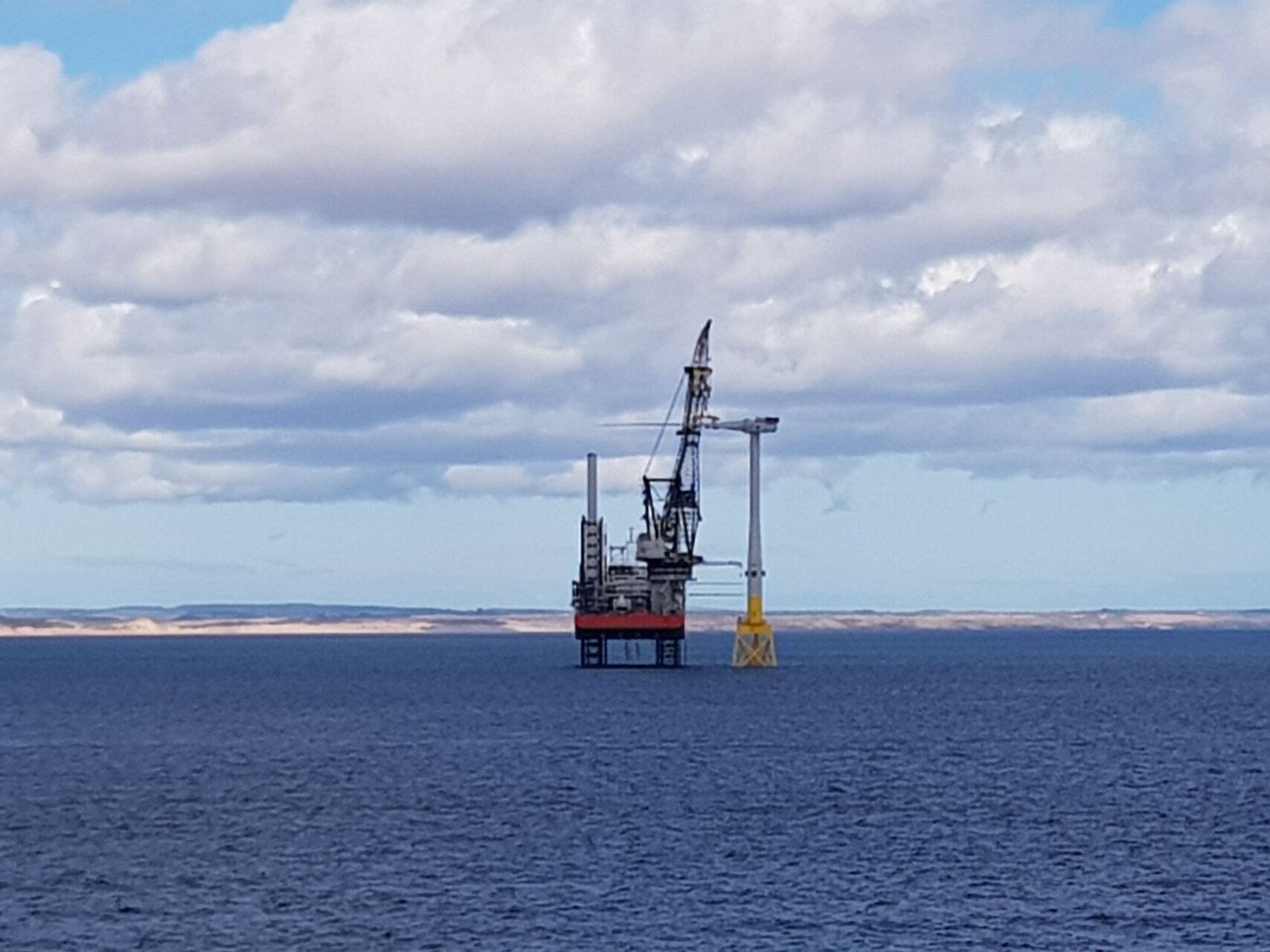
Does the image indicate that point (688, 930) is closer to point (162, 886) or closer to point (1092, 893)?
point (1092, 893)

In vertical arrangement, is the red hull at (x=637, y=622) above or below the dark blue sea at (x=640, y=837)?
above

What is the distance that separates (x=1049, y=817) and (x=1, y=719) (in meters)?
100.0

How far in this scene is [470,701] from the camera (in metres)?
188

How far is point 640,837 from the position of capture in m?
84.8

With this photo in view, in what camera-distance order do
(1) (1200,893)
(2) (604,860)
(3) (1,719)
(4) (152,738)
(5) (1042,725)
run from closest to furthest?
(1) (1200,893) → (2) (604,860) → (4) (152,738) → (5) (1042,725) → (3) (1,719)

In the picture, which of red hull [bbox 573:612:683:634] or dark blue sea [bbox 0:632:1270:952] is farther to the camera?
red hull [bbox 573:612:683:634]

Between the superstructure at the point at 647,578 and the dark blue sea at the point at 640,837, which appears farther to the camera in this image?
the superstructure at the point at 647,578

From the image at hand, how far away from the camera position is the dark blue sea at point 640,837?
65.4m

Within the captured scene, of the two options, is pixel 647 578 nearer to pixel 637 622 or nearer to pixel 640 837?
pixel 637 622

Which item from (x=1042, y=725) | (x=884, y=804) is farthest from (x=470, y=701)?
(x=884, y=804)

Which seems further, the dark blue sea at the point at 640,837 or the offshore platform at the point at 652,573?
the offshore platform at the point at 652,573

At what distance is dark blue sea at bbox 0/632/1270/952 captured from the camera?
65.4 meters

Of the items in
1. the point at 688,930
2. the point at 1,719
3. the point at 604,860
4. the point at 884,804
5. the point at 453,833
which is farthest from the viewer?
the point at 1,719

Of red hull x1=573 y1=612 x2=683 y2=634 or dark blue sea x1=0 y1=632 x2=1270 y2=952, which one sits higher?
red hull x1=573 y1=612 x2=683 y2=634
